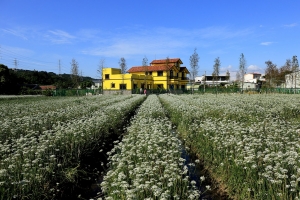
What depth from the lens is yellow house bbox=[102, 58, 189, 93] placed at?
59.5 metres

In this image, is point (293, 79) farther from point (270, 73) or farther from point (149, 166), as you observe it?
point (149, 166)

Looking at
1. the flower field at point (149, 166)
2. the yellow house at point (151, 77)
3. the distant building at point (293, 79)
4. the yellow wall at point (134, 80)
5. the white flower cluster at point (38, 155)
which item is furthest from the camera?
the yellow house at point (151, 77)

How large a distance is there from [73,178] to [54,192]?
648 millimetres

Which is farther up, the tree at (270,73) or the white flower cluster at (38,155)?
the tree at (270,73)

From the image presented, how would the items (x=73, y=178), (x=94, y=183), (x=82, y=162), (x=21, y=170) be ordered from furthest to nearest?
(x=82, y=162) < (x=94, y=183) < (x=73, y=178) < (x=21, y=170)

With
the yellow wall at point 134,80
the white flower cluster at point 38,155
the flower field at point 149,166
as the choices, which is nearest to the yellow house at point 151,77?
the yellow wall at point 134,80

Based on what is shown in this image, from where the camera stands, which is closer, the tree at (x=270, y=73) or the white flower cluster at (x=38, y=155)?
the white flower cluster at (x=38, y=155)

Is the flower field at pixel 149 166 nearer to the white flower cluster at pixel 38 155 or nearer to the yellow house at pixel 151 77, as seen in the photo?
the white flower cluster at pixel 38 155

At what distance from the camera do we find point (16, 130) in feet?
29.3

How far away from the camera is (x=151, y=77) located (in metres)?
69.3

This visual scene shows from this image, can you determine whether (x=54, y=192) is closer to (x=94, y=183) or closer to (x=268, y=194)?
(x=94, y=183)

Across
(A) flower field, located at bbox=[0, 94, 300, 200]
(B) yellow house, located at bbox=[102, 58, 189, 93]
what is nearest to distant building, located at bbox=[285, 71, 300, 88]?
(B) yellow house, located at bbox=[102, 58, 189, 93]

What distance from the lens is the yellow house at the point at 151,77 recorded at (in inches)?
2342

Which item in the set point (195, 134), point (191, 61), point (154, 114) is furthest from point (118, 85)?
point (195, 134)
